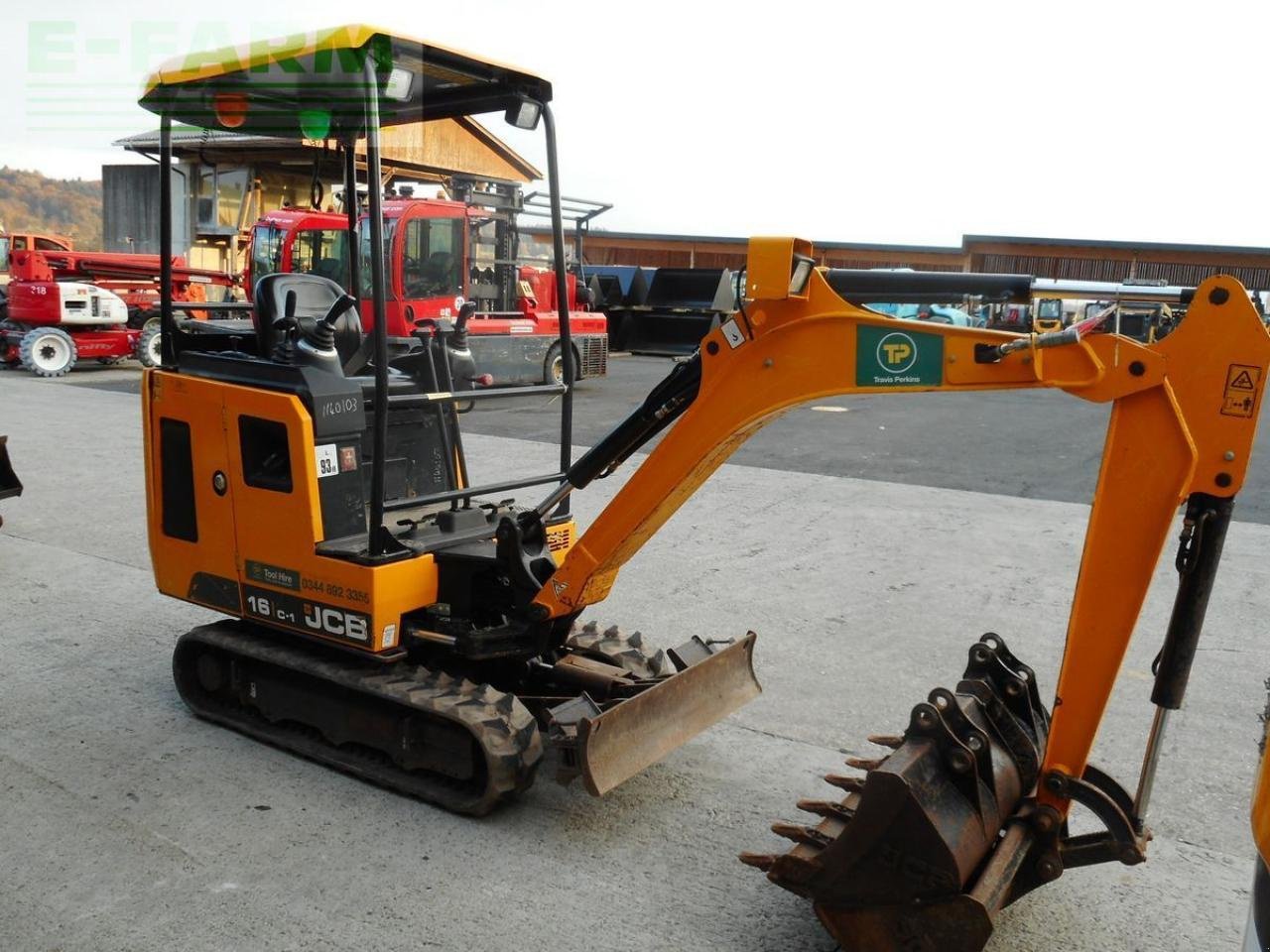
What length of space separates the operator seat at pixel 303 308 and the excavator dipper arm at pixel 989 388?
1.84 meters

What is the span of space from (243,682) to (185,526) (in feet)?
2.32

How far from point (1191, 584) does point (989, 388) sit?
0.75 m

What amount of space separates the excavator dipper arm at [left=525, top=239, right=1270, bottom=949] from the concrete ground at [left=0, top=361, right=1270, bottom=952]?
39 cm

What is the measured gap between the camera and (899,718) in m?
4.91

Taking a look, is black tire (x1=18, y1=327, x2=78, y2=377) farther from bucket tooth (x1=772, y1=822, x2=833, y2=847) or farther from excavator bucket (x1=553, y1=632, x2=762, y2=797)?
bucket tooth (x1=772, y1=822, x2=833, y2=847)

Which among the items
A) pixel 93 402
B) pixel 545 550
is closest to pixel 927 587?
pixel 545 550

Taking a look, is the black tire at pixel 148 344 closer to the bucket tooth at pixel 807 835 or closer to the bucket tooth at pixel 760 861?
the bucket tooth at pixel 760 861

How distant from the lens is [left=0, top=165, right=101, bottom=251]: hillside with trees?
6034 cm

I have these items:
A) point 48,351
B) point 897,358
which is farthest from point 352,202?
point 48,351

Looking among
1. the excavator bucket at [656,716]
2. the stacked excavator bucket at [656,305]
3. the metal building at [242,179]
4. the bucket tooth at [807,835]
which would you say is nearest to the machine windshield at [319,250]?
the metal building at [242,179]

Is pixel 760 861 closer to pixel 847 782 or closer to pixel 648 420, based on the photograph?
pixel 847 782

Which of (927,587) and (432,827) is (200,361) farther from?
(927,587)

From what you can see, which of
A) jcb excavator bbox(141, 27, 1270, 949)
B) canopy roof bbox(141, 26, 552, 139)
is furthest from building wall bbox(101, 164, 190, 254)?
jcb excavator bbox(141, 27, 1270, 949)

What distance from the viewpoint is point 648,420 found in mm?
3885
